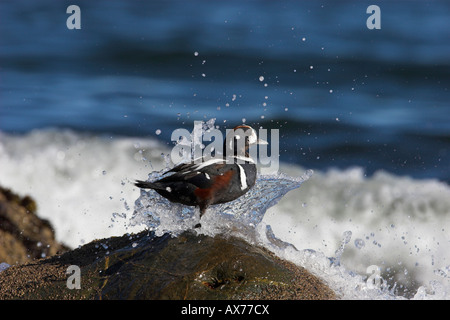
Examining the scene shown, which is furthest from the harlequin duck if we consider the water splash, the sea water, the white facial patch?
the sea water

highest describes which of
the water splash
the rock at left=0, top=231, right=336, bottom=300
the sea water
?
the water splash

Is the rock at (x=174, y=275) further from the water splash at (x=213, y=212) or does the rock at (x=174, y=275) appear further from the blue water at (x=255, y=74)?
the blue water at (x=255, y=74)

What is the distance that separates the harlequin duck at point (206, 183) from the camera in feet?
13.9

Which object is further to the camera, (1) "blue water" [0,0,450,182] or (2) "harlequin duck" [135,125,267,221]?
(1) "blue water" [0,0,450,182]

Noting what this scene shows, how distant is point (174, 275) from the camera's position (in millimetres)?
3594

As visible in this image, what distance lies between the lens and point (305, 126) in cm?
1045

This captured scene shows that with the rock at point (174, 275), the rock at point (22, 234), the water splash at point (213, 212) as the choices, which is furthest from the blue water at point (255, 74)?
the rock at point (174, 275)

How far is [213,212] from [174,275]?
96 cm

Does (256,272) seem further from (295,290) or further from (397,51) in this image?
(397,51)

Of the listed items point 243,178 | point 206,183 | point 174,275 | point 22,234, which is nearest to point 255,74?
point 22,234

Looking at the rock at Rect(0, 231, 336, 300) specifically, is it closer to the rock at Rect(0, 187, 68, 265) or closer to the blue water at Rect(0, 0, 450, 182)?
the rock at Rect(0, 187, 68, 265)

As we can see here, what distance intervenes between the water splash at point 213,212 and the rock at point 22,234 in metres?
1.66

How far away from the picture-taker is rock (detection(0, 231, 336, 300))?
3521mm

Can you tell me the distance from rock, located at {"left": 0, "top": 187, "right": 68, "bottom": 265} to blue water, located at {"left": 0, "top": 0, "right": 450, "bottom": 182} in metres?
4.13
